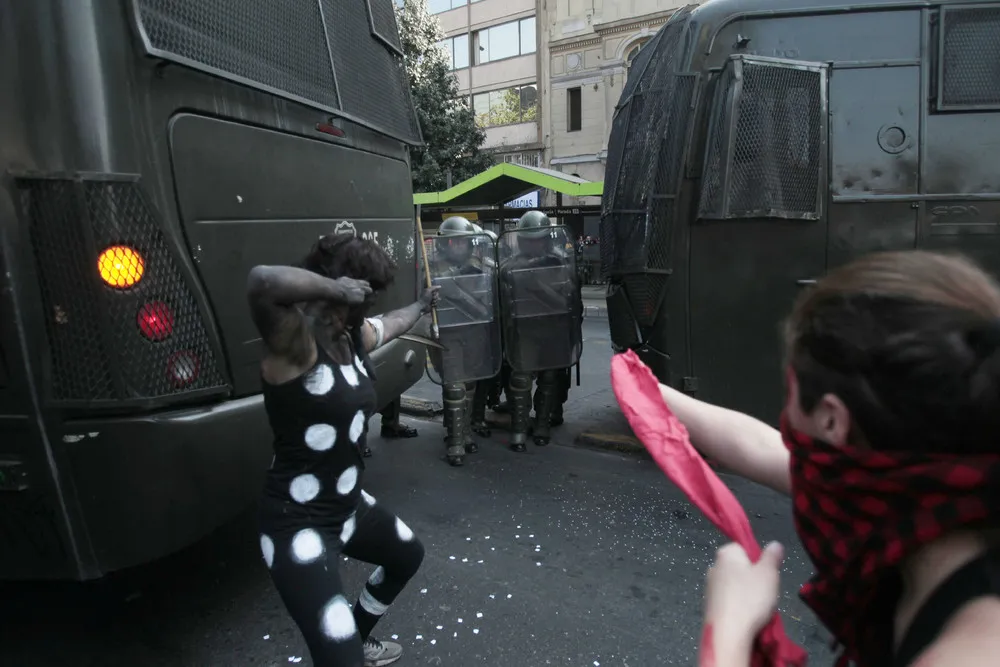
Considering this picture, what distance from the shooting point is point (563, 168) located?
91.7ft

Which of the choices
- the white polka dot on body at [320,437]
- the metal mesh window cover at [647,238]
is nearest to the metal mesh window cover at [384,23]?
the metal mesh window cover at [647,238]

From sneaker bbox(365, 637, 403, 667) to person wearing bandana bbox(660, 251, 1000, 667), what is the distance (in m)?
2.16

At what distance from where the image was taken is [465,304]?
5.49 metres

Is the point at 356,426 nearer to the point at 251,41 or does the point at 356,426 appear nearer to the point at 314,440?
the point at 314,440

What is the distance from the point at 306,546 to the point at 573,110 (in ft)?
91.0

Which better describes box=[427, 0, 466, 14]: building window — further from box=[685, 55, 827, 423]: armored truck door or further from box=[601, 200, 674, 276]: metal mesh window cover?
box=[685, 55, 827, 423]: armored truck door

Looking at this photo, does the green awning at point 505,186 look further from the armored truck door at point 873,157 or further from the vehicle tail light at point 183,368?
the vehicle tail light at point 183,368

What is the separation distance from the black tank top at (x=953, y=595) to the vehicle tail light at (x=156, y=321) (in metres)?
2.32

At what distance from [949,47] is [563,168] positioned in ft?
79.7

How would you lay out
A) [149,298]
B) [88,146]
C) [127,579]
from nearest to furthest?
[88,146] → [149,298] → [127,579]

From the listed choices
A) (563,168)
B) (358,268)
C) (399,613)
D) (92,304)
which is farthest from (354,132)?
(563,168)

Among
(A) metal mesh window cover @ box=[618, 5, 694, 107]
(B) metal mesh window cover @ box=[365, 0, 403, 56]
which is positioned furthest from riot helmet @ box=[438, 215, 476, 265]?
(A) metal mesh window cover @ box=[618, 5, 694, 107]

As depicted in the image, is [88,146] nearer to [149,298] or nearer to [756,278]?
[149,298]

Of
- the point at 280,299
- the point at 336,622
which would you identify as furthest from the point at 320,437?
the point at 336,622
